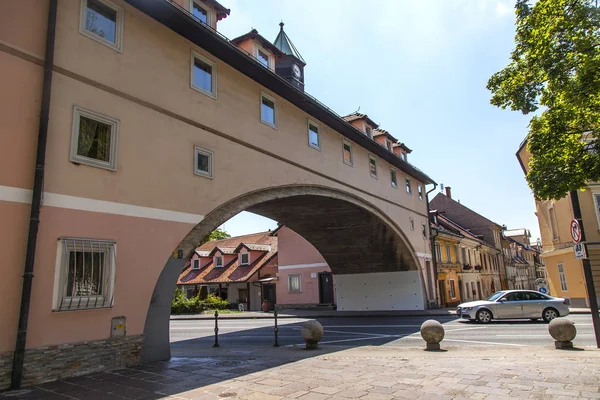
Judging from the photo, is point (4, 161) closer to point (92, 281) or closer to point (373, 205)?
point (92, 281)

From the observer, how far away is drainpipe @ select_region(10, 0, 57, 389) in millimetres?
6996

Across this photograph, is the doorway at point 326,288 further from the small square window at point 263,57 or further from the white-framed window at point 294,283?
the small square window at point 263,57

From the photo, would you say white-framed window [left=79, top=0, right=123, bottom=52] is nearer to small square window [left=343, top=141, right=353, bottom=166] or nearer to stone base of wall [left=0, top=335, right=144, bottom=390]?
stone base of wall [left=0, top=335, right=144, bottom=390]

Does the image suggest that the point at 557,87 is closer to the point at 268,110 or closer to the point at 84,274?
the point at 268,110

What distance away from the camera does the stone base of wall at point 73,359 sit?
7035 millimetres

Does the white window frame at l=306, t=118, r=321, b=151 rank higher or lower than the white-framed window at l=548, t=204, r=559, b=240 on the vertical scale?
higher

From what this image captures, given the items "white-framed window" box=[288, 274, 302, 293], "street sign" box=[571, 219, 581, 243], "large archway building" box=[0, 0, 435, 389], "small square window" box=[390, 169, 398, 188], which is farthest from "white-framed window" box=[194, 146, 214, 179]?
"white-framed window" box=[288, 274, 302, 293]

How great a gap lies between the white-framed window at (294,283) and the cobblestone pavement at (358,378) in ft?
77.3

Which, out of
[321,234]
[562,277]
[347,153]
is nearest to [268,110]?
[347,153]

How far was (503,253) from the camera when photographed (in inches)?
2077

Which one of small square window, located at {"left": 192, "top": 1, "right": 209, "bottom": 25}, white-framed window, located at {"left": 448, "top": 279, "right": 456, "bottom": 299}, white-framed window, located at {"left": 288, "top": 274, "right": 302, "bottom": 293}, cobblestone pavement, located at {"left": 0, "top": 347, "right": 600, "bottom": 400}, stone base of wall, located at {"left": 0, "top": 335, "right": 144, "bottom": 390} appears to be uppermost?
small square window, located at {"left": 192, "top": 1, "right": 209, "bottom": 25}

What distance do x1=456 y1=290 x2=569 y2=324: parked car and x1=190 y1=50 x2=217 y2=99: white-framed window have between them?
14.2 meters

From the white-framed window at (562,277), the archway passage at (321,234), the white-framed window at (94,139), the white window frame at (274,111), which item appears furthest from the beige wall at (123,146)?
the white-framed window at (562,277)

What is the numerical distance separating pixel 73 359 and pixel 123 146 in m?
4.61
